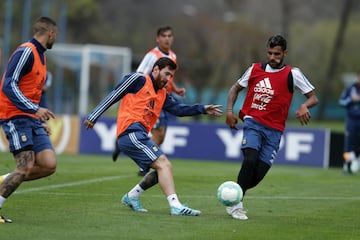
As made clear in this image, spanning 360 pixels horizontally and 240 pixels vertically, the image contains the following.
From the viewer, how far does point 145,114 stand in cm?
1127

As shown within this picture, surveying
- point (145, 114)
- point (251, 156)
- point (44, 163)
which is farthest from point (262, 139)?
point (44, 163)

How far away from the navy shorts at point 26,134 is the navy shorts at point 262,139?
236 cm

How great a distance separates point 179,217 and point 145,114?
1.31 meters

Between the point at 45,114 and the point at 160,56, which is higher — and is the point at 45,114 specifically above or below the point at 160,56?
below

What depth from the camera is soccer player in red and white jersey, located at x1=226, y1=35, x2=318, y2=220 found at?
11.3 m

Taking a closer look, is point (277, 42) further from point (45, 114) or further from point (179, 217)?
point (45, 114)

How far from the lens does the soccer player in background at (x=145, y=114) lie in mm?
10969

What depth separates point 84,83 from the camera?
4075 cm

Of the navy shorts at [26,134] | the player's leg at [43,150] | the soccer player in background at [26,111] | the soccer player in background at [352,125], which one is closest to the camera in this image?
the soccer player in background at [26,111]

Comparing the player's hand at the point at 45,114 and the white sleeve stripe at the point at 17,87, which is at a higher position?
the white sleeve stripe at the point at 17,87

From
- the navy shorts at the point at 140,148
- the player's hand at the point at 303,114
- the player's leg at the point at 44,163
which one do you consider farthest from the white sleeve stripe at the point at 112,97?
the player's hand at the point at 303,114

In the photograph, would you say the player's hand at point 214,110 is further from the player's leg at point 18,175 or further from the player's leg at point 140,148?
the player's leg at point 18,175

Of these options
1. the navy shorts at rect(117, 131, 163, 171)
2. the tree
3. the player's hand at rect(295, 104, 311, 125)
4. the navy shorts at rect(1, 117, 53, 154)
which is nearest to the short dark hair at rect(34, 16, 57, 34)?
the navy shorts at rect(1, 117, 53, 154)

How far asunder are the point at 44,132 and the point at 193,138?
13.9 m
